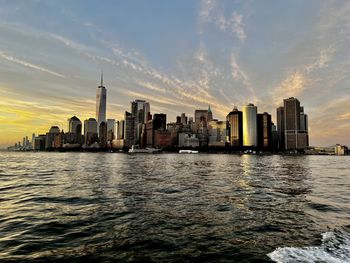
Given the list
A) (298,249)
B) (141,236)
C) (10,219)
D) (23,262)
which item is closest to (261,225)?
(298,249)

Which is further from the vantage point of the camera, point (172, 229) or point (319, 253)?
point (172, 229)

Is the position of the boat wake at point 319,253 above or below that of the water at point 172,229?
above

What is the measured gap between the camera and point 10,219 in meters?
19.4

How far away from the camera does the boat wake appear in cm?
1200

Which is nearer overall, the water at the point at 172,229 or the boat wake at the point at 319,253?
the boat wake at the point at 319,253

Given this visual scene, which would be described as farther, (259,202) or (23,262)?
(259,202)

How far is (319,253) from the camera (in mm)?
12719

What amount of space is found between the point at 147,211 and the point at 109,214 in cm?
310

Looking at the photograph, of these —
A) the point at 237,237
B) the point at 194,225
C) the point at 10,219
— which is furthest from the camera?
the point at 10,219

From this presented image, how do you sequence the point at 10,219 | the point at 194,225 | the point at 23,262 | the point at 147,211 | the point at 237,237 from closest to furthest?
the point at 23,262
the point at 237,237
the point at 194,225
the point at 10,219
the point at 147,211

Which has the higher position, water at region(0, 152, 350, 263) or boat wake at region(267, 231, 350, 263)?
boat wake at region(267, 231, 350, 263)

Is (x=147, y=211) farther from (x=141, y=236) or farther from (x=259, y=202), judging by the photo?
(x=259, y=202)

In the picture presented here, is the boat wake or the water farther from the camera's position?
the water

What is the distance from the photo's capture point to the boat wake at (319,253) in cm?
1200
